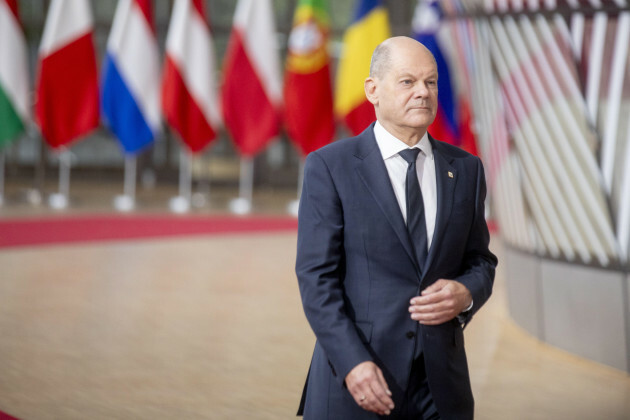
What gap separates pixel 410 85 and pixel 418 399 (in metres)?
0.72

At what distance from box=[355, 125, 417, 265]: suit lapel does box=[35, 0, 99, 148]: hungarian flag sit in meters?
10.1

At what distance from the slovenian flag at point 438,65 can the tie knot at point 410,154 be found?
8.93 m

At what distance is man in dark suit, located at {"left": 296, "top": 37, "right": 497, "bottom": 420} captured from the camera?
1.90 meters

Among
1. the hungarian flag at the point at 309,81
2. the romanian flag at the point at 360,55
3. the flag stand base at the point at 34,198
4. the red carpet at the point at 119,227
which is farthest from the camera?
the flag stand base at the point at 34,198

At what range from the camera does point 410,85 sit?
1908 millimetres

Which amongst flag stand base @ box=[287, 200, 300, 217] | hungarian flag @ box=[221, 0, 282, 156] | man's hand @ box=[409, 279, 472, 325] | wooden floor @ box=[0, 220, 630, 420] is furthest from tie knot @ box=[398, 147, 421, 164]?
flag stand base @ box=[287, 200, 300, 217]

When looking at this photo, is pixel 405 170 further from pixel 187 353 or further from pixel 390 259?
pixel 187 353

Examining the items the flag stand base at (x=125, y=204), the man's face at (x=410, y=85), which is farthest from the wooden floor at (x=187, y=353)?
the flag stand base at (x=125, y=204)

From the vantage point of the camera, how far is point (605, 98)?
448cm

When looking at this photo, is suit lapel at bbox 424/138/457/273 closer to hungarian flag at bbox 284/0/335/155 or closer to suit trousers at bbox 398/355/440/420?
suit trousers at bbox 398/355/440/420

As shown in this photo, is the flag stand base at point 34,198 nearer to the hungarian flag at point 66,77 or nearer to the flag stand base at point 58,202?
the flag stand base at point 58,202

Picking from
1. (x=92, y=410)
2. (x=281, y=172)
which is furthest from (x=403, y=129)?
(x=281, y=172)

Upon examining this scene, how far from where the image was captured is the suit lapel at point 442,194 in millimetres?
1947

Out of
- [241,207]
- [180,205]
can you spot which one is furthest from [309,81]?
[180,205]
